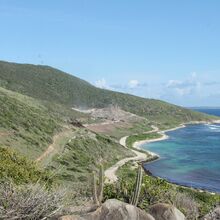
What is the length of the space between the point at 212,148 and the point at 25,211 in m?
123

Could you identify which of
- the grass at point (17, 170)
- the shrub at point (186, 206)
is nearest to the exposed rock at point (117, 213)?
the shrub at point (186, 206)

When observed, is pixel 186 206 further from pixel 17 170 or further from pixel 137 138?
pixel 137 138

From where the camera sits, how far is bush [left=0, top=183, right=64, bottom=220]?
16.4m

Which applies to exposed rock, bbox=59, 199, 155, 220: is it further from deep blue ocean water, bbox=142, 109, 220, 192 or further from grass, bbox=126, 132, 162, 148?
grass, bbox=126, 132, 162, 148

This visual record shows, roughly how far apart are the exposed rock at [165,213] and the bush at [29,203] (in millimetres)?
3777

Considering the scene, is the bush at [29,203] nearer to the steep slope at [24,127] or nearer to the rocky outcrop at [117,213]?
the rocky outcrop at [117,213]

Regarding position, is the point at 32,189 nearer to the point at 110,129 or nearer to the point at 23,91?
the point at 110,129

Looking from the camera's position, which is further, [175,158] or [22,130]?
[175,158]

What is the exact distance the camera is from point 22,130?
295ft

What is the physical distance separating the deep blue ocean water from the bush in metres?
59.1

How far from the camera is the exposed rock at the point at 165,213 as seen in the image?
59.6 feet

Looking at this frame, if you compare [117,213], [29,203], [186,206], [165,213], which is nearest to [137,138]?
[186,206]

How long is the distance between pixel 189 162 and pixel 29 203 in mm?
91560

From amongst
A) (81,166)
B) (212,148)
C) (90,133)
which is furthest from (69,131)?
(212,148)
